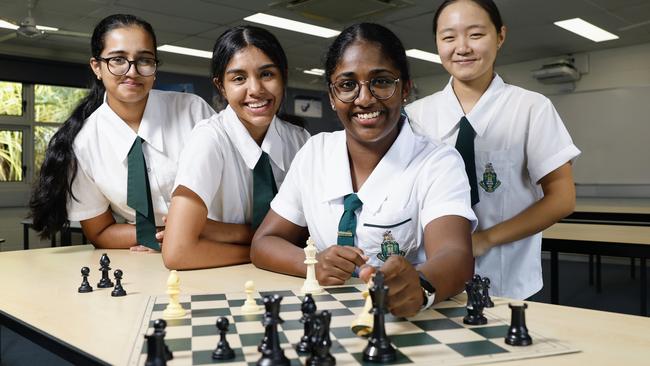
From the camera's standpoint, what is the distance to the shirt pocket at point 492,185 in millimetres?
1901

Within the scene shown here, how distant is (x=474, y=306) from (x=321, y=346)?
415 millimetres

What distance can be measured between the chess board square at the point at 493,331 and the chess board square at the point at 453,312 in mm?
96

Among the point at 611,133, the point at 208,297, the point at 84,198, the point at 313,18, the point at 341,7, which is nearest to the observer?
the point at 208,297

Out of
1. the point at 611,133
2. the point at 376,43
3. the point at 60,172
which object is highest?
the point at 611,133

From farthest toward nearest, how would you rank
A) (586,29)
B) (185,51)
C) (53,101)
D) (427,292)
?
(53,101), (185,51), (586,29), (427,292)

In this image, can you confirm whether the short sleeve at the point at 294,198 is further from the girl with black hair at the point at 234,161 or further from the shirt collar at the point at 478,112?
the shirt collar at the point at 478,112

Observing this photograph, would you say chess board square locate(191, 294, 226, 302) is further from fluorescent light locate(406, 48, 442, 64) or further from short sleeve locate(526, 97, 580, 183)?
fluorescent light locate(406, 48, 442, 64)

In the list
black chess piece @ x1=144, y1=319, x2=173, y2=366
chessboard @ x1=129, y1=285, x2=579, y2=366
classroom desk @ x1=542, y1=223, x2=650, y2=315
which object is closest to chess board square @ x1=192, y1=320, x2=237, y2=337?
chessboard @ x1=129, y1=285, x2=579, y2=366

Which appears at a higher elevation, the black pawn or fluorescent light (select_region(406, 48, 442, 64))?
fluorescent light (select_region(406, 48, 442, 64))

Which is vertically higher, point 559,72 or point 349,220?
point 559,72

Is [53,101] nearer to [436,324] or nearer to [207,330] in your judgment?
[207,330]

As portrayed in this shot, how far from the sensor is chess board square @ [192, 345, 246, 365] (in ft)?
3.02

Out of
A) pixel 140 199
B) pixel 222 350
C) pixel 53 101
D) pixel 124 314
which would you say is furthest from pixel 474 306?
pixel 53 101

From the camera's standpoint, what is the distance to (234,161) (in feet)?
6.53
